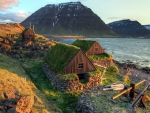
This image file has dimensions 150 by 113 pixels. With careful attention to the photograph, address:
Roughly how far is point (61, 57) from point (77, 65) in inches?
154

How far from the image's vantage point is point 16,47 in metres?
53.7

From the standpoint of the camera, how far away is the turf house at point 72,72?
28.0 meters

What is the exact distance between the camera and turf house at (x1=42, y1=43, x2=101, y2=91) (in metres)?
28.0

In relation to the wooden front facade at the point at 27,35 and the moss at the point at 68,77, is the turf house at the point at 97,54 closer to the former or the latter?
the moss at the point at 68,77

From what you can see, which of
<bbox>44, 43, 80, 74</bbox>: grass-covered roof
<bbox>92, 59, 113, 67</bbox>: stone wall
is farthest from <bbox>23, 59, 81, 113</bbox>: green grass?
<bbox>92, 59, 113, 67</bbox>: stone wall

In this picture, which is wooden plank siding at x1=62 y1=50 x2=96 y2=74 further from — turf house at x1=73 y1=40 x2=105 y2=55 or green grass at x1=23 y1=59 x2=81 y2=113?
turf house at x1=73 y1=40 x2=105 y2=55

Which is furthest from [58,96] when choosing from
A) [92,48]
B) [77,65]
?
[92,48]

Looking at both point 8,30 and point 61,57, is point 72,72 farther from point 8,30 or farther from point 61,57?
point 8,30

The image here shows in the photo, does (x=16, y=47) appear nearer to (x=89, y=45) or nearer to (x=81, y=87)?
(x=89, y=45)

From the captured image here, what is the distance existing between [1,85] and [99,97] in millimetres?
12003

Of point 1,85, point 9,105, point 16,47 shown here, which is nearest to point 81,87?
point 1,85

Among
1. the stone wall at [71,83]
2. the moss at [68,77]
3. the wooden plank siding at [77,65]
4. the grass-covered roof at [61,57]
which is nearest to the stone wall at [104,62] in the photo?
the grass-covered roof at [61,57]

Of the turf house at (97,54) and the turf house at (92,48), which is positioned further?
the turf house at (92,48)

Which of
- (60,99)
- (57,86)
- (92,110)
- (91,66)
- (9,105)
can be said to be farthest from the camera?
(91,66)
